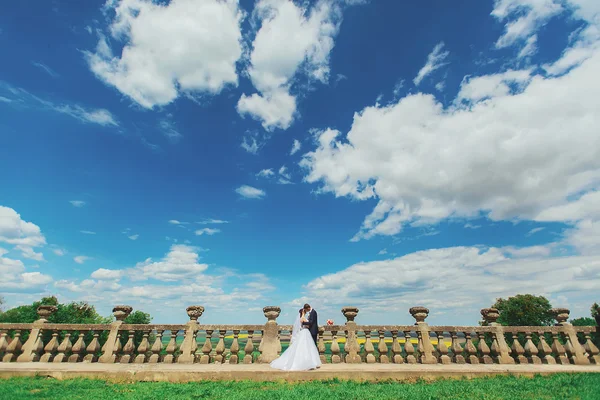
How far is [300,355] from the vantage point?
31.6ft

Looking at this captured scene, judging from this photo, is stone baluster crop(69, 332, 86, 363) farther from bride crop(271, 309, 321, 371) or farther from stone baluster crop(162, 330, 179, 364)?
bride crop(271, 309, 321, 371)

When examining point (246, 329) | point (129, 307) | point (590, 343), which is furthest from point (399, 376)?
point (129, 307)

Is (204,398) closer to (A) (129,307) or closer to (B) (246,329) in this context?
(B) (246,329)

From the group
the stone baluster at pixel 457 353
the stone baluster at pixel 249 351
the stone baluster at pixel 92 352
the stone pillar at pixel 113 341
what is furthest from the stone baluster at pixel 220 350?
the stone baluster at pixel 457 353

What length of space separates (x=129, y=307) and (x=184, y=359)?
118 inches

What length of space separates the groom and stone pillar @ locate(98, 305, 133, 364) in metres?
6.45

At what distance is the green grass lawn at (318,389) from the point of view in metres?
6.75

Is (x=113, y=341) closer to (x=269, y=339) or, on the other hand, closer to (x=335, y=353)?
(x=269, y=339)

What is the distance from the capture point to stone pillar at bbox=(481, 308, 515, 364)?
34.9 ft

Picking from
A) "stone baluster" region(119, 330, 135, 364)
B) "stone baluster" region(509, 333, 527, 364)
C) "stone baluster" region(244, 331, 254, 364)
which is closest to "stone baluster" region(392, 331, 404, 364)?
"stone baluster" region(509, 333, 527, 364)

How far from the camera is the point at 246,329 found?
10.7 meters

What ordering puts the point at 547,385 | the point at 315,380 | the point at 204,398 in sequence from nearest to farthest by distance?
the point at 204,398 → the point at 547,385 → the point at 315,380

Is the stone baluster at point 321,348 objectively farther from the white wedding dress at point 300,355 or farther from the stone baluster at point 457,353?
the stone baluster at point 457,353

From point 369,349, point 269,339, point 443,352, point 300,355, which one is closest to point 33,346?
point 269,339
